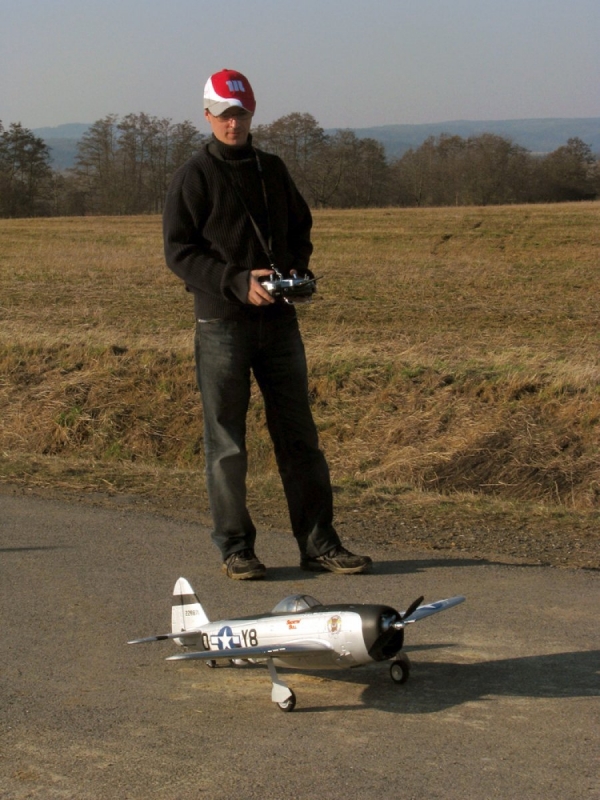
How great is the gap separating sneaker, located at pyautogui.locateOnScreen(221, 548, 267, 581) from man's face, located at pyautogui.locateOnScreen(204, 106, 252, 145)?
2028 millimetres

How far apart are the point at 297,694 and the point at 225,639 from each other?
1.08 feet

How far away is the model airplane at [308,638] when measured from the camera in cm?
355

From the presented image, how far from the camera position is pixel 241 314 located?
17.0 feet

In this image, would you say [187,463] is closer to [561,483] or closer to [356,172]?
[561,483]

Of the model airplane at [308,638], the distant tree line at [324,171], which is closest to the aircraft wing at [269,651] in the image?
the model airplane at [308,638]

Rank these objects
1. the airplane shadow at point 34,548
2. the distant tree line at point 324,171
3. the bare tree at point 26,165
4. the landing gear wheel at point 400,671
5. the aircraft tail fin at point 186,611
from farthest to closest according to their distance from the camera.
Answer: the bare tree at point 26,165 < the distant tree line at point 324,171 < the airplane shadow at point 34,548 < the aircraft tail fin at point 186,611 < the landing gear wheel at point 400,671

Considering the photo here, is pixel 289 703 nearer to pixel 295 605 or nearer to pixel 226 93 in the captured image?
pixel 295 605

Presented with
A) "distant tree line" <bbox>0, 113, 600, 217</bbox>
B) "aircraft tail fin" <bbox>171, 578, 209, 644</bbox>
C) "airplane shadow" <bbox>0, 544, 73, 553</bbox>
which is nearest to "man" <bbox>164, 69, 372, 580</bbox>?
"airplane shadow" <bbox>0, 544, 73, 553</bbox>

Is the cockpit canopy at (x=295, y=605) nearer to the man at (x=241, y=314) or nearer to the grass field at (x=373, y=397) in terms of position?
the man at (x=241, y=314)

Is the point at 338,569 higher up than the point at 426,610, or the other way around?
the point at 426,610

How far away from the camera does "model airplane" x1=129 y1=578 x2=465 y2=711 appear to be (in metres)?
3.55

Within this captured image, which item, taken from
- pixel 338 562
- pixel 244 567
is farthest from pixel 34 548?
pixel 338 562

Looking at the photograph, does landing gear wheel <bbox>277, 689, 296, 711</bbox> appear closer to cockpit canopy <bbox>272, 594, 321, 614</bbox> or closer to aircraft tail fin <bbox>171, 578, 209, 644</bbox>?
cockpit canopy <bbox>272, 594, 321, 614</bbox>

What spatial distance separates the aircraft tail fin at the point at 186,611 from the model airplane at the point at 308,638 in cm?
6
